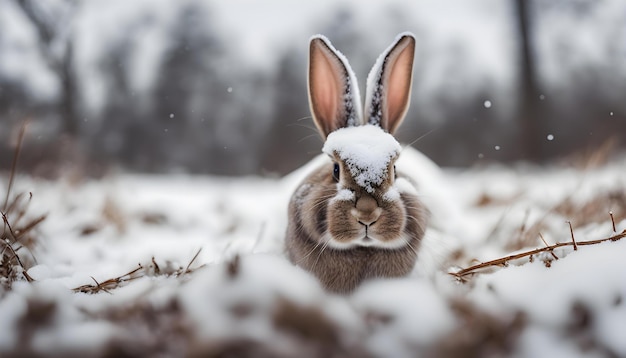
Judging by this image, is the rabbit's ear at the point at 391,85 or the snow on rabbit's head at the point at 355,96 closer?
the snow on rabbit's head at the point at 355,96

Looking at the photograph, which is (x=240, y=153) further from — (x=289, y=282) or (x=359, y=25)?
(x=289, y=282)

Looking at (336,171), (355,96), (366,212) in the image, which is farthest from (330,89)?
(366,212)

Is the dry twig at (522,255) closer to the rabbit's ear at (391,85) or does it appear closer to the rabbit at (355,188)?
the rabbit at (355,188)

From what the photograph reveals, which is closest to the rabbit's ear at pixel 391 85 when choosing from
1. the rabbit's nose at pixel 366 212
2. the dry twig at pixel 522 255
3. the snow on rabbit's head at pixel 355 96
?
the snow on rabbit's head at pixel 355 96

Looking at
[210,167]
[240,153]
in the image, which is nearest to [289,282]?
[240,153]

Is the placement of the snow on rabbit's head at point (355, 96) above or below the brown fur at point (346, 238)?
above

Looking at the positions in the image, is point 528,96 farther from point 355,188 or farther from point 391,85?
point 355,188

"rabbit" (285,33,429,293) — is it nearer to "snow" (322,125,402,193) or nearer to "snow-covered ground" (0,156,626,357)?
"snow" (322,125,402,193)

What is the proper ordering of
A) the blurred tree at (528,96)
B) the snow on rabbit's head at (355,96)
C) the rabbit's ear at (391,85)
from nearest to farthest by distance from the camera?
the snow on rabbit's head at (355,96)
the rabbit's ear at (391,85)
the blurred tree at (528,96)
